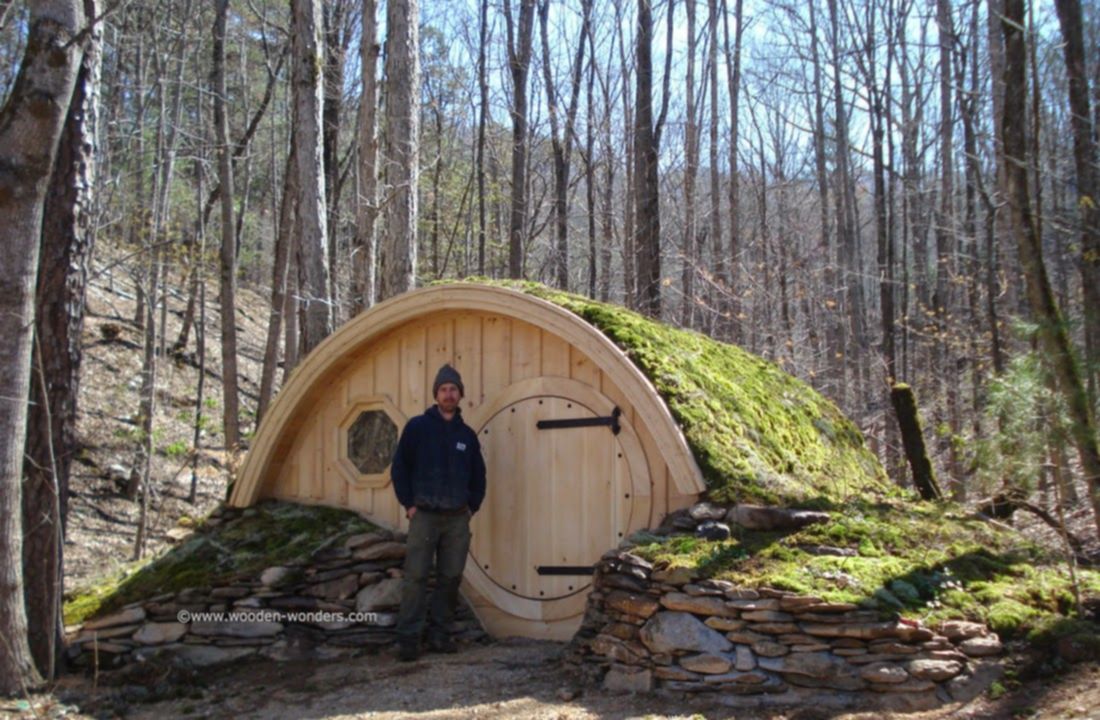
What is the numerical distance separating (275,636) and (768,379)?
4479 mm

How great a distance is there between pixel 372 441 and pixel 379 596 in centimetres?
142

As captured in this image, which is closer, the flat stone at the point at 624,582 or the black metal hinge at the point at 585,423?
the flat stone at the point at 624,582

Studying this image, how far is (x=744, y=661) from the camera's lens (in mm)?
5188

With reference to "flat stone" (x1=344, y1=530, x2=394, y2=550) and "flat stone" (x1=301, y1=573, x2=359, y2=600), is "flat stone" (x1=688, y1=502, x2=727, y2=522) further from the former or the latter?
"flat stone" (x1=301, y1=573, x2=359, y2=600)

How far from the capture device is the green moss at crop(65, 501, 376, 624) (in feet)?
24.3

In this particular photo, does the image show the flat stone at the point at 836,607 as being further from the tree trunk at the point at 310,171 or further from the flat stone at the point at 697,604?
the tree trunk at the point at 310,171

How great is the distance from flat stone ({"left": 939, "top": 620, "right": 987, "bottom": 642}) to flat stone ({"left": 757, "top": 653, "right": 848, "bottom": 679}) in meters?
0.56

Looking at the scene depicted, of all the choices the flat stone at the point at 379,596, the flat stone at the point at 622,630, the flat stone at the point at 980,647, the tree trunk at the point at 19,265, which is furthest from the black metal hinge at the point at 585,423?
the tree trunk at the point at 19,265

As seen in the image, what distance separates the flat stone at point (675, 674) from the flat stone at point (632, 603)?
1.02ft

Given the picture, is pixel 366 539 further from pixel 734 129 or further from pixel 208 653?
pixel 734 129

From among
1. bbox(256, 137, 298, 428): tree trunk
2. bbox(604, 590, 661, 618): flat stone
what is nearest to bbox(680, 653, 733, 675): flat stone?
bbox(604, 590, 661, 618): flat stone

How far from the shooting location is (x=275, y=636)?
23.5 feet

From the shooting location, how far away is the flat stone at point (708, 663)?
5230 mm

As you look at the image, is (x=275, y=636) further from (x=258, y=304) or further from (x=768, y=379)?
(x=258, y=304)
